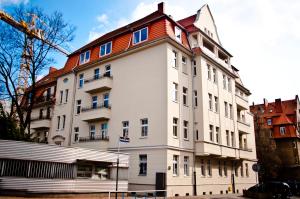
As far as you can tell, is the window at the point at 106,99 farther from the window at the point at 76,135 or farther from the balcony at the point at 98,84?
the window at the point at 76,135

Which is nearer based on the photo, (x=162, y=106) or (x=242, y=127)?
(x=162, y=106)

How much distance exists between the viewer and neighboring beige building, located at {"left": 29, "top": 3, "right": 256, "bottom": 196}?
2416cm

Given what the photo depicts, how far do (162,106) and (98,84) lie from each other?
8.68m

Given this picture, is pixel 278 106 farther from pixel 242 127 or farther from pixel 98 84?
pixel 98 84

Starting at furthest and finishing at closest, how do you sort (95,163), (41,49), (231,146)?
(231,146)
(41,49)
(95,163)

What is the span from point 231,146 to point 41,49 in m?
23.1

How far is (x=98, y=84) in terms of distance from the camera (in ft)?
96.6

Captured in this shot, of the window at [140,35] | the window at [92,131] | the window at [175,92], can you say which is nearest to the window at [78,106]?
the window at [92,131]

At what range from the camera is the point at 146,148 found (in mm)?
24172

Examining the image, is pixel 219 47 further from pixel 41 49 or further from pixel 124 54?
pixel 41 49

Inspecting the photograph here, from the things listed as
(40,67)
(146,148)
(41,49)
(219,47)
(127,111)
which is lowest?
(146,148)

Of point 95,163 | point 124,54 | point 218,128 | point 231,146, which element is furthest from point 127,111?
point 231,146

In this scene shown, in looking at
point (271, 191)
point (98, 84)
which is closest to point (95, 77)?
point (98, 84)

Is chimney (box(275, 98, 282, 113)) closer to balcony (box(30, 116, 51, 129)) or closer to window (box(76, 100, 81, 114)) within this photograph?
window (box(76, 100, 81, 114))
